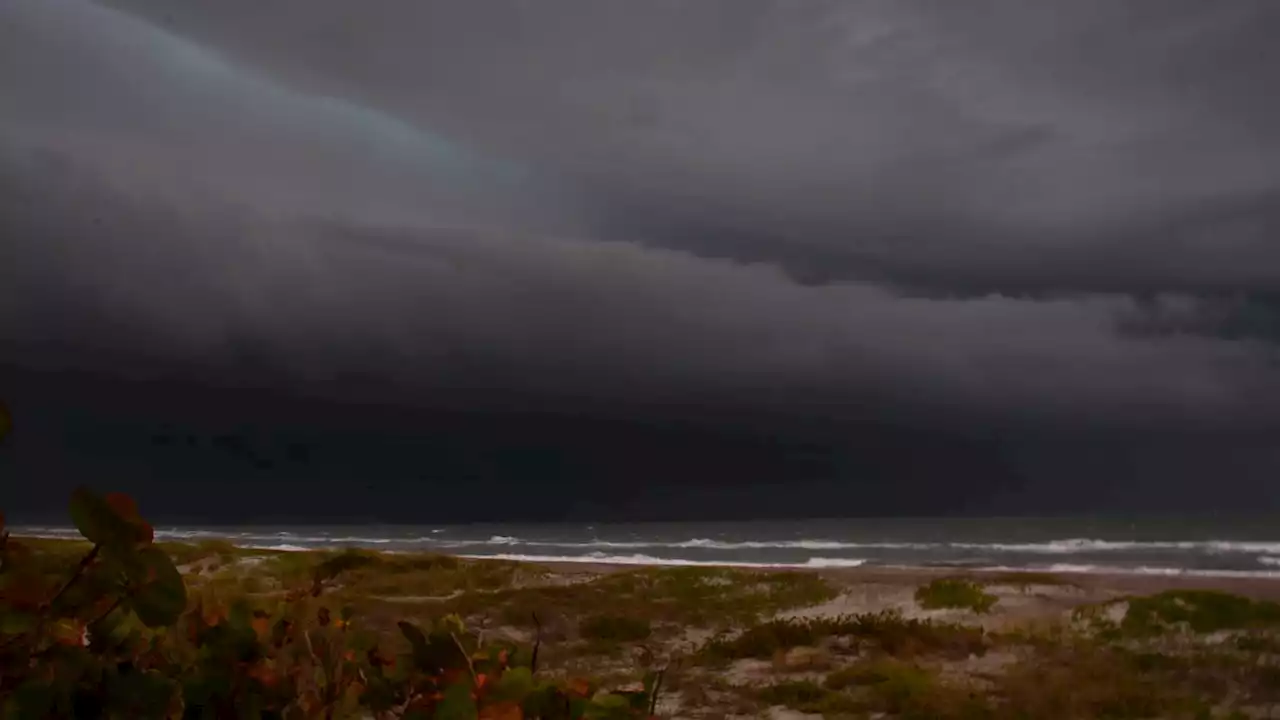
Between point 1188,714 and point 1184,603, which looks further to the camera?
point 1184,603

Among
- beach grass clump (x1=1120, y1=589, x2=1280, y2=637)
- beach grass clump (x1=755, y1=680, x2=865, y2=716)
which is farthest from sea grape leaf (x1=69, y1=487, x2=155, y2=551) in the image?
beach grass clump (x1=1120, y1=589, x2=1280, y2=637)

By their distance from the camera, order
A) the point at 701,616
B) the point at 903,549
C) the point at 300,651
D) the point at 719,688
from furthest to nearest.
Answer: the point at 903,549
the point at 701,616
the point at 719,688
the point at 300,651

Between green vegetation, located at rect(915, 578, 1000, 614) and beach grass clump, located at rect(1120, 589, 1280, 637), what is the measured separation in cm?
279

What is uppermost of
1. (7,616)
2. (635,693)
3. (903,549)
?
(7,616)

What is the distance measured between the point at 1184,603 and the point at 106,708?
2247 cm

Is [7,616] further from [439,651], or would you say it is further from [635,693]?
[635,693]

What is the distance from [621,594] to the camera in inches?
901

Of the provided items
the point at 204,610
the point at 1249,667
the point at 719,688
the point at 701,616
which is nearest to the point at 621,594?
the point at 701,616

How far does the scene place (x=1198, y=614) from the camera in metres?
18.6

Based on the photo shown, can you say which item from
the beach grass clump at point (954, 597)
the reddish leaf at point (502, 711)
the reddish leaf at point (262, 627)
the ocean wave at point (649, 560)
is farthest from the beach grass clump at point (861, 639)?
the ocean wave at point (649, 560)

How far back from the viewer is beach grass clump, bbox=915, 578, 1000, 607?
2092 centimetres

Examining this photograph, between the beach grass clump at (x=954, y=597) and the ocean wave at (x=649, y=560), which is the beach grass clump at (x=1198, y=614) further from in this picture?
the ocean wave at (x=649, y=560)

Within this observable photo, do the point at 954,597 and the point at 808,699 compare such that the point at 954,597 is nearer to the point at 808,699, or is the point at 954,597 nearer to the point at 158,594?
the point at 808,699

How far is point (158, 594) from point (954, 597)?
22293mm
